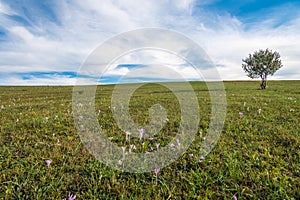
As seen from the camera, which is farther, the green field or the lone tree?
the lone tree

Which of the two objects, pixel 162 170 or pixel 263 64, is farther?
pixel 263 64

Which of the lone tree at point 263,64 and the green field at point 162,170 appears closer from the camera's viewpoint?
the green field at point 162,170

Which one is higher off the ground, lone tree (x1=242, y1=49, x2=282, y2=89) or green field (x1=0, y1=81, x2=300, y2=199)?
lone tree (x1=242, y1=49, x2=282, y2=89)

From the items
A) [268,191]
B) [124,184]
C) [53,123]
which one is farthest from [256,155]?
[53,123]

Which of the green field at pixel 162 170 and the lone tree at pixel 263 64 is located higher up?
the lone tree at pixel 263 64

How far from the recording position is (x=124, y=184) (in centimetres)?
331

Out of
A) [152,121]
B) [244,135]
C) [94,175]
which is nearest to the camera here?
[94,175]

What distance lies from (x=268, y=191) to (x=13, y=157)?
202 inches

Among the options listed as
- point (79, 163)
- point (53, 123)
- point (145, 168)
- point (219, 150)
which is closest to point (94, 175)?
point (79, 163)

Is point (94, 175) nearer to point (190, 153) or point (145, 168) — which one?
point (145, 168)

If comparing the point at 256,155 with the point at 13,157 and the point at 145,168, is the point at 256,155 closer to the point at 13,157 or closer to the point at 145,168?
the point at 145,168

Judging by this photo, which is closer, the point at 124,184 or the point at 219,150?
the point at 124,184

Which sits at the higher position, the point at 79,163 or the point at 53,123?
the point at 53,123

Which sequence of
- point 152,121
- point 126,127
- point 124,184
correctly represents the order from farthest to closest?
point 152,121 < point 126,127 < point 124,184
